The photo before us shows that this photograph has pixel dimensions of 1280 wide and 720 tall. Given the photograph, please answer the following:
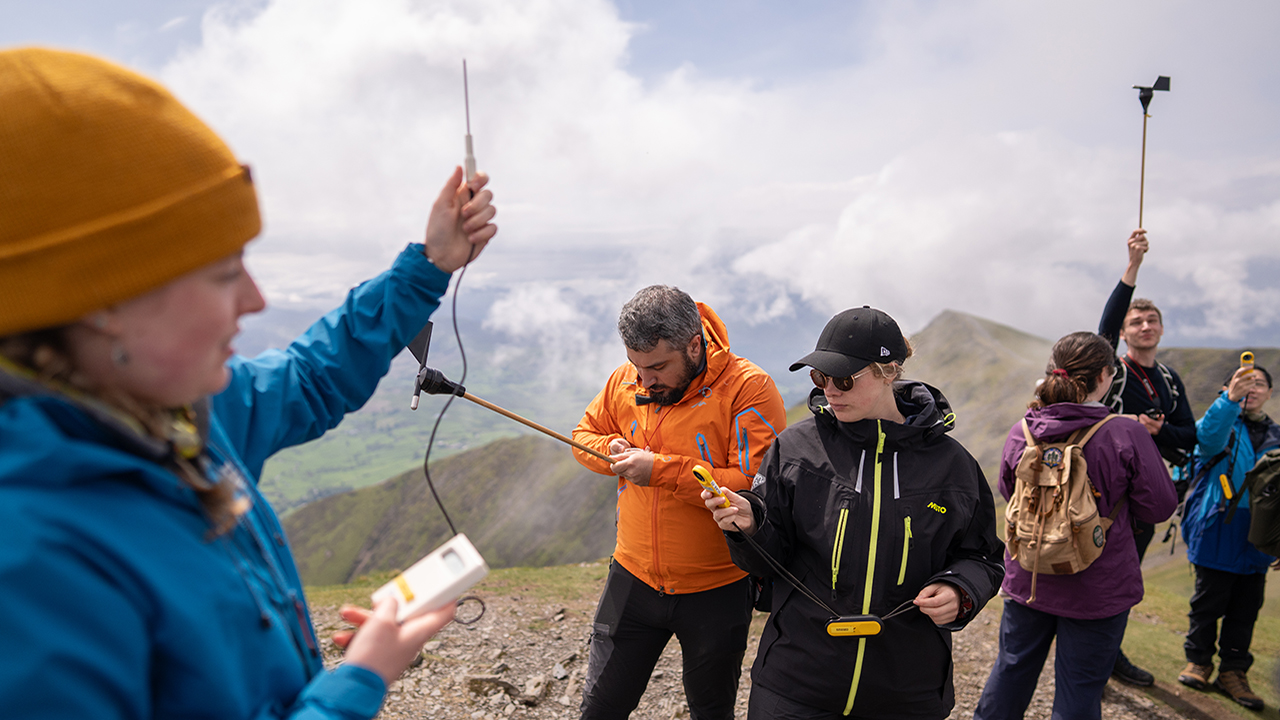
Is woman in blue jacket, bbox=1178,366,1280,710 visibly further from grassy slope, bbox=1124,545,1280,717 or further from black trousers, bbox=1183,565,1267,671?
grassy slope, bbox=1124,545,1280,717

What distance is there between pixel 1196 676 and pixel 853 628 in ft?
23.9

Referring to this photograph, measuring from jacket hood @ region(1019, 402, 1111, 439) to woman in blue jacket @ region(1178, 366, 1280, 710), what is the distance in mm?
3289

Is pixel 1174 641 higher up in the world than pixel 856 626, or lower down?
lower down

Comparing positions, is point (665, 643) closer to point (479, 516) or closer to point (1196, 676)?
point (1196, 676)

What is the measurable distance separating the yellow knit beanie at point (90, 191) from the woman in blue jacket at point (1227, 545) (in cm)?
974

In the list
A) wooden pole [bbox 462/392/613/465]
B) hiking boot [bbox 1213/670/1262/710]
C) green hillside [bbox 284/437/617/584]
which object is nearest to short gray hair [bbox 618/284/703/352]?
wooden pole [bbox 462/392/613/465]

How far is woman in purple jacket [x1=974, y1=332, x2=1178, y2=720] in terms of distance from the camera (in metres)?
5.58

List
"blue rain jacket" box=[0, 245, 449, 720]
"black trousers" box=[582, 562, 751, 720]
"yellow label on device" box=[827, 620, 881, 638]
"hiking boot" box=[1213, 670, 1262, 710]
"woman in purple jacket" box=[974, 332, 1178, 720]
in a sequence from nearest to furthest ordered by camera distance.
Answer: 1. "blue rain jacket" box=[0, 245, 449, 720]
2. "yellow label on device" box=[827, 620, 881, 638]
3. "black trousers" box=[582, 562, 751, 720]
4. "woman in purple jacket" box=[974, 332, 1178, 720]
5. "hiking boot" box=[1213, 670, 1262, 710]

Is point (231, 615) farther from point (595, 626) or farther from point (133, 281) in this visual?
point (595, 626)

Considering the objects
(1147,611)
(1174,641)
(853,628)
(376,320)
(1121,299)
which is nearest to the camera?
(376,320)

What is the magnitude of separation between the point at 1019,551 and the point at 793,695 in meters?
3.06

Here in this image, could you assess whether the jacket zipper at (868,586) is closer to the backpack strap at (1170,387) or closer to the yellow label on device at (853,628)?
the yellow label on device at (853,628)

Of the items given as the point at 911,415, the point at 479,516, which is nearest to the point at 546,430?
the point at 911,415

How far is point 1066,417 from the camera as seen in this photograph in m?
5.80
